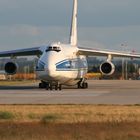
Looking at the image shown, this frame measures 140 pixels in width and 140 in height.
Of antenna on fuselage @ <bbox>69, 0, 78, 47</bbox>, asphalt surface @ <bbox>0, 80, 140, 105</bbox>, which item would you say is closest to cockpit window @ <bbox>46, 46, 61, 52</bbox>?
asphalt surface @ <bbox>0, 80, 140, 105</bbox>

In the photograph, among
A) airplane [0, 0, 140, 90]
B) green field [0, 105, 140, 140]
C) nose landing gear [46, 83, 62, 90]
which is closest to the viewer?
green field [0, 105, 140, 140]

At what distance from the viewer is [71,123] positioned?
17891 millimetres

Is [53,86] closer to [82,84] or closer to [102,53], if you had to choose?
[82,84]

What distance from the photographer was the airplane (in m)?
42.6

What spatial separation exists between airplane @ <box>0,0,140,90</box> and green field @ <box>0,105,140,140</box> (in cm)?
1839

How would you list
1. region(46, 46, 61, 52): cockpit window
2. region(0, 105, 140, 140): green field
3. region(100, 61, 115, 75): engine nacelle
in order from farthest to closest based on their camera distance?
region(100, 61, 115, 75): engine nacelle
region(46, 46, 61, 52): cockpit window
region(0, 105, 140, 140): green field

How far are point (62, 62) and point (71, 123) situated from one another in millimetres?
25921

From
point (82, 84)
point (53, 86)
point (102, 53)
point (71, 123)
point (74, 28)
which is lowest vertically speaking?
point (71, 123)

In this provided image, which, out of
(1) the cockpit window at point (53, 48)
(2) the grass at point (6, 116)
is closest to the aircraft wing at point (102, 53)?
(1) the cockpit window at point (53, 48)

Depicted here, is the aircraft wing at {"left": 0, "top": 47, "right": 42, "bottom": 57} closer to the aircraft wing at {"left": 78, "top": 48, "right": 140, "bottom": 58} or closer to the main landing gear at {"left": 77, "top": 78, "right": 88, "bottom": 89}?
the aircraft wing at {"left": 78, "top": 48, "right": 140, "bottom": 58}

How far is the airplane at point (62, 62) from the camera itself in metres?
42.6

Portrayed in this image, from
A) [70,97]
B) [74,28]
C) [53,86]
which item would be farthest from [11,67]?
[70,97]

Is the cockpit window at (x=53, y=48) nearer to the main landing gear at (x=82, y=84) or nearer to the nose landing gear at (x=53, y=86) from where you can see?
the nose landing gear at (x=53, y=86)

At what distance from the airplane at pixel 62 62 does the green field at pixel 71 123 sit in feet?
60.3
